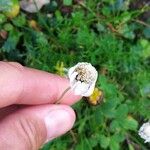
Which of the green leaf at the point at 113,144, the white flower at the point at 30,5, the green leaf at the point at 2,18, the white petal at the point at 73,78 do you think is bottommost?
the green leaf at the point at 113,144

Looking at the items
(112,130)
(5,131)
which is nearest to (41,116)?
(5,131)

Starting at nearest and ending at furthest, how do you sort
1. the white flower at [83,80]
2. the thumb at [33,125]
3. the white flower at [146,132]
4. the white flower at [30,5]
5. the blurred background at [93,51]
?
the thumb at [33,125], the white flower at [83,80], the white flower at [146,132], the blurred background at [93,51], the white flower at [30,5]

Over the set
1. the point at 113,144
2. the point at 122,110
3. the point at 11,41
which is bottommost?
the point at 113,144

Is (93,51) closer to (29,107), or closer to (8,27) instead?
(8,27)

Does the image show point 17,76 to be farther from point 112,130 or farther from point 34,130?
point 112,130

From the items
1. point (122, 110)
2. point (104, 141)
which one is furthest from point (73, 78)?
point (104, 141)

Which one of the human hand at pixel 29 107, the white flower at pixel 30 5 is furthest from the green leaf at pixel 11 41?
the human hand at pixel 29 107

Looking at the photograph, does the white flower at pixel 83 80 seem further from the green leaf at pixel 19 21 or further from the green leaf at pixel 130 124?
the green leaf at pixel 19 21

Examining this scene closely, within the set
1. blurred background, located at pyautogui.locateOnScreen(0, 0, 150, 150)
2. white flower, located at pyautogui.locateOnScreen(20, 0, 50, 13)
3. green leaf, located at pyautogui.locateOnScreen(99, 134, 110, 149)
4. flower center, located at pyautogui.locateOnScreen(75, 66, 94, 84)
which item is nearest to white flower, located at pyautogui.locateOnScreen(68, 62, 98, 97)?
flower center, located at pyautogui.locateOnScreen(75, 66, 94, 84)

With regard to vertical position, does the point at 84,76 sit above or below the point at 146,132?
above
